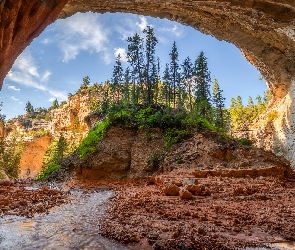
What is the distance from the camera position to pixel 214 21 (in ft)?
59.3

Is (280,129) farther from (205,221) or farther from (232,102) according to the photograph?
(232,102)

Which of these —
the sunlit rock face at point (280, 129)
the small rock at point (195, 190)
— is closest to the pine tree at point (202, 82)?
the sunlit rock face at point (280, 129)

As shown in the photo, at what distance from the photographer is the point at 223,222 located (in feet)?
19.2

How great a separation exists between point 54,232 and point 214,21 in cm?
1792

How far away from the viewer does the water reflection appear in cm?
483

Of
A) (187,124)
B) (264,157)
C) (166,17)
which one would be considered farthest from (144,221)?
(187,124)

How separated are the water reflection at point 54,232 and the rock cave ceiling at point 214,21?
3.92 meters

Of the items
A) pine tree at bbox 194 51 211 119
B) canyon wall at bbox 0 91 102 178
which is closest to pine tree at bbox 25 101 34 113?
canyon wall at bbox 0 91 102 178

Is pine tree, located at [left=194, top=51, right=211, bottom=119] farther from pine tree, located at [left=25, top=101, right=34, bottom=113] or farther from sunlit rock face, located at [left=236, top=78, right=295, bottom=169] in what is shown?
pine tree, located at [left=25, top=101, right=34, bottom=113]

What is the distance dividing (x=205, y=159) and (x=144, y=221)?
1251 centimetres

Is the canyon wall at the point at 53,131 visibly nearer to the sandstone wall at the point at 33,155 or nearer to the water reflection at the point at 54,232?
the sandstone wall at the point at 33,155

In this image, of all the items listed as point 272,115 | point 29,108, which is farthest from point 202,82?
point 29,108

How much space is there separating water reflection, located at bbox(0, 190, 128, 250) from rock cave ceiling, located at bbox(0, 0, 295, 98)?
3.92 meters

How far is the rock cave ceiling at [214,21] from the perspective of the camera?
6090mm
